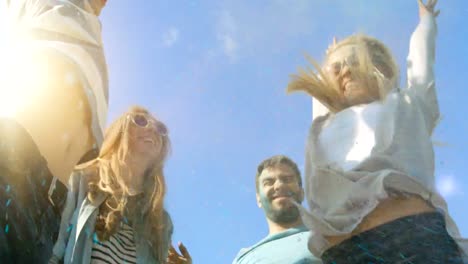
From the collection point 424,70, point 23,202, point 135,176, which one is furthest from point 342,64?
point 23,202

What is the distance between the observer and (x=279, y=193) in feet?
11.5

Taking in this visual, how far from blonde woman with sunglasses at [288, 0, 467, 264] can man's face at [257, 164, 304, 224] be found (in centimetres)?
65

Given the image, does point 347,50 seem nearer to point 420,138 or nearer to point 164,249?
point 420,138

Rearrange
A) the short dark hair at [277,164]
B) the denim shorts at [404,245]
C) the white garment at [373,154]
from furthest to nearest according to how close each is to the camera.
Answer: the short dark hair at [277,164], the white garment at [373,154], the denim shorts at [404,245]

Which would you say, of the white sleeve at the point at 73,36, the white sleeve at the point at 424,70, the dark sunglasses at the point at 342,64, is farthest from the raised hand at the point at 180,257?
the white sleeve at the point at 424,70

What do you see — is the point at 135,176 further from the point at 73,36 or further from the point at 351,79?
the point at 351,79

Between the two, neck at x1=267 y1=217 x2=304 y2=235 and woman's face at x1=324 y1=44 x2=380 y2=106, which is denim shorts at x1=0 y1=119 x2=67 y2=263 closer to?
neck at x1=267 y1=217 x2=304 y2=235

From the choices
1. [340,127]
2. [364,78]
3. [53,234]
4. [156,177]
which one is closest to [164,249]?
[156,177]

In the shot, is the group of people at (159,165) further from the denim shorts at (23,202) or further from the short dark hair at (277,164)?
the short dark hair at (277,164)

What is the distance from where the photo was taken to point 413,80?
9.27 feet

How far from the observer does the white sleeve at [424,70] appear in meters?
2.77

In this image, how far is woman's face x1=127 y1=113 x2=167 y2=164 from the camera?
314 cm

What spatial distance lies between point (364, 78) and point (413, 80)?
8.5 inches

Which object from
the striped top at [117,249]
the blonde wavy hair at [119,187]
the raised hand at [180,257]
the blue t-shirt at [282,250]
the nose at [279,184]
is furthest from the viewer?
the nose at [279,184]
